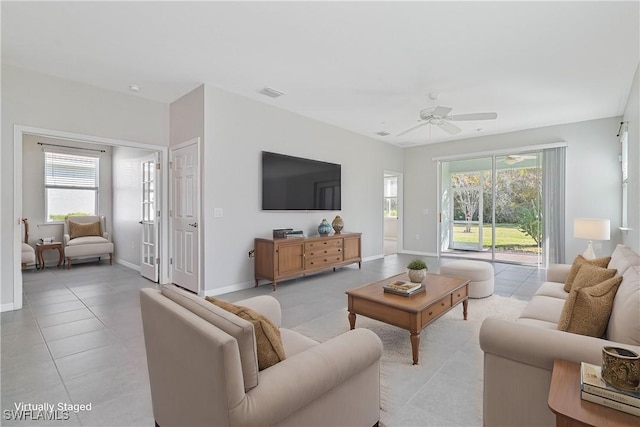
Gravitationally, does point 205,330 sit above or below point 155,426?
above

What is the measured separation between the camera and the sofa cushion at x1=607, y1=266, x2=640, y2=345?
1358 millimetres

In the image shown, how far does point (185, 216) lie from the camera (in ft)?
14.6

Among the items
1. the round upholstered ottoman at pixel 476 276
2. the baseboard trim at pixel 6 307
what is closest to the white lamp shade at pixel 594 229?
the round upholstered ottoman at pixel 476 276

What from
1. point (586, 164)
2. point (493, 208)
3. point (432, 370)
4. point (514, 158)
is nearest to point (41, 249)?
point (432, 370)

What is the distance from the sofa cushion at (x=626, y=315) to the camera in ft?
4.46

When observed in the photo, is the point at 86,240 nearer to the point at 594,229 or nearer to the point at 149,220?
the point at 149,220

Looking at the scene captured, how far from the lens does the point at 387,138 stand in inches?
279

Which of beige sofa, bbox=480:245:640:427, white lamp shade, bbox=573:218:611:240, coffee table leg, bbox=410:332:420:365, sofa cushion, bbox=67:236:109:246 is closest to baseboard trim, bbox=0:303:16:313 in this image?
sofa cushion, bbox=67:236:109:246

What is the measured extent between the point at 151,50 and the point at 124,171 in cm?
411

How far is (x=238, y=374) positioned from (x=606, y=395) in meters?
1.25

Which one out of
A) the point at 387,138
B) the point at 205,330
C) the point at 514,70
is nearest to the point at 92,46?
the point at 205,330

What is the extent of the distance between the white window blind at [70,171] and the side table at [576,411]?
8.40 m

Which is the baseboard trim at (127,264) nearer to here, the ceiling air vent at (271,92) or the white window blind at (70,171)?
the white window blind at (70,171)

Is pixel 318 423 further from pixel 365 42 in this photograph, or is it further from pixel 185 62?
pixel 185 62
